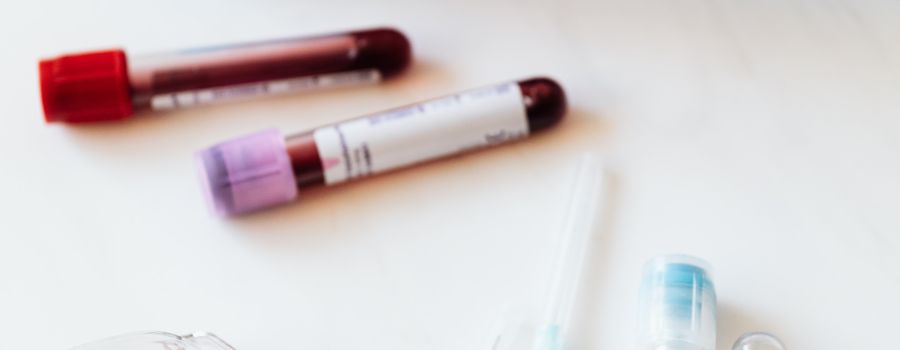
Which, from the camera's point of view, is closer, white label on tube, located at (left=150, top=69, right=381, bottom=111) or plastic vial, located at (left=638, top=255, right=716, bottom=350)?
plastic vial, located at (left=638, top=255, right=716, bottom=350)

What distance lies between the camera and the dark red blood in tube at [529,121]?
0.52 metres

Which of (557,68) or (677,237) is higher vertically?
(557,68)

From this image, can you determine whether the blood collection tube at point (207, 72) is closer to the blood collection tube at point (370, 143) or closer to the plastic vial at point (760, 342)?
the blood collection tube at point (370, 143)

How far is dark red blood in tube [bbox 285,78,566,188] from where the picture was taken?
1.72 ft

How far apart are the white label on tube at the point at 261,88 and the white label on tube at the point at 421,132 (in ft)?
0.13

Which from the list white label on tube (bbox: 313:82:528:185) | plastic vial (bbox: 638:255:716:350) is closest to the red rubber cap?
white label on tube (bbox: 313:82:528:185)

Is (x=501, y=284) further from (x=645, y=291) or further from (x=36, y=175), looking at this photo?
(x=36, y=175)

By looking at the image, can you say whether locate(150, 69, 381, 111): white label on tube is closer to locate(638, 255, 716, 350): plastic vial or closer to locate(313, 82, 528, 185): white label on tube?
locate(313, 82, 528, 185): white label on tube

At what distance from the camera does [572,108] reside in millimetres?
563

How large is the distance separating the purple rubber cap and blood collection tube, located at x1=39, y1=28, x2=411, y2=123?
47mm

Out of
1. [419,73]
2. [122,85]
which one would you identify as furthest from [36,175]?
[419,73]

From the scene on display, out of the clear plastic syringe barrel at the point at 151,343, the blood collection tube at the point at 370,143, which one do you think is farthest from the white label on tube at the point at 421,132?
the clear plastic syringe barrel at the point at 151,343

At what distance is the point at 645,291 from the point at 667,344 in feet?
0.10

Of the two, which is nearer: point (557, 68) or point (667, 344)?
point (667, 344)
